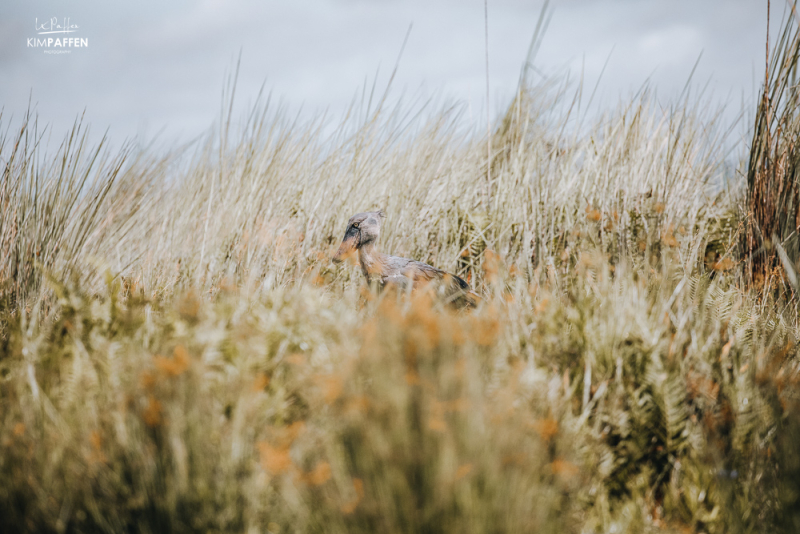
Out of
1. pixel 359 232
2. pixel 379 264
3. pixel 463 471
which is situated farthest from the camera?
pixel 359 232

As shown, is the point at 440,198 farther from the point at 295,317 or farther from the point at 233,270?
the point at 295,317

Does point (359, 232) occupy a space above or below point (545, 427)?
above

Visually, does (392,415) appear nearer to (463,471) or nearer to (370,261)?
(463,471)

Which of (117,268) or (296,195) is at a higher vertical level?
(296,195)

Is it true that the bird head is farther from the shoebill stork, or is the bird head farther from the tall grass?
the tall grass

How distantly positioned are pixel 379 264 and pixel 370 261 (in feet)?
0.31

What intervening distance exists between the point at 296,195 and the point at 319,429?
3.14 meters

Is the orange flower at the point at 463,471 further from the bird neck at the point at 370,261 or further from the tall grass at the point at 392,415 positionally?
the bird neck at the point at 370,261

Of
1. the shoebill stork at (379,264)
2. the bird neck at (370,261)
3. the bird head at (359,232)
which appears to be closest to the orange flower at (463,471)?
the shoebill stork at (379,264)

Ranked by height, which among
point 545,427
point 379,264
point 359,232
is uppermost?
point 359,232

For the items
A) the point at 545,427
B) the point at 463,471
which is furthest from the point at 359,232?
the point at 463,471

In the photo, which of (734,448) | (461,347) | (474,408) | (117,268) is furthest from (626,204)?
(117,268)

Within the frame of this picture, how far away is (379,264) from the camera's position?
3.19m

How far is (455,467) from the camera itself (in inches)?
42.8
